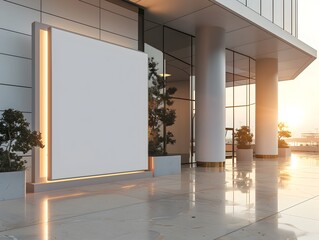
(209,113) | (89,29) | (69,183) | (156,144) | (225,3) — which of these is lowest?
(69,183)

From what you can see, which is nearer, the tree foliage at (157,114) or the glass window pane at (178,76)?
the tree foliage at (157,114)

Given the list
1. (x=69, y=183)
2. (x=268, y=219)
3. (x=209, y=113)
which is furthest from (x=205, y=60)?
(x=268, y=219)

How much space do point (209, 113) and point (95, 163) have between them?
6.36m

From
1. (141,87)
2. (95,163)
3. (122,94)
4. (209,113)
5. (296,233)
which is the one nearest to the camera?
(296,233)

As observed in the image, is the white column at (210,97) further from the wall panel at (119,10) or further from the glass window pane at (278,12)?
the glass window pane at (278,12)

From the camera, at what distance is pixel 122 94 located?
35.2 feet

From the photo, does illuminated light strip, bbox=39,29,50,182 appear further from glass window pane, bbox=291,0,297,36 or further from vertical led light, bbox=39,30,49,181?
glass window pane, bbox=291,0,297,36

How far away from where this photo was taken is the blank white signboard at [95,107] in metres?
8.90

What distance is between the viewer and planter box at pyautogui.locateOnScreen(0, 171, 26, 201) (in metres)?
7.30

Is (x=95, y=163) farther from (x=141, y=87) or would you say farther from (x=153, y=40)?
(x=153, y=40)

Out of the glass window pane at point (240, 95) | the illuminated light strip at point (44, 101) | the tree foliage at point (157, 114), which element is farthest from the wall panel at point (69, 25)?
the glass window pane at point (240, 95)

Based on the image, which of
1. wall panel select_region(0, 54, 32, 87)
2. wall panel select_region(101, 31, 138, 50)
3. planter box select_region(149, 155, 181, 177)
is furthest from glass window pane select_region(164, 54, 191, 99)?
wall panel select_region(0, 54, 32, 87)

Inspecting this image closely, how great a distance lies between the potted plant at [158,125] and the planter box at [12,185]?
507 cm

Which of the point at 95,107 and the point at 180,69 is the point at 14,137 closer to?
the point at 95,107
